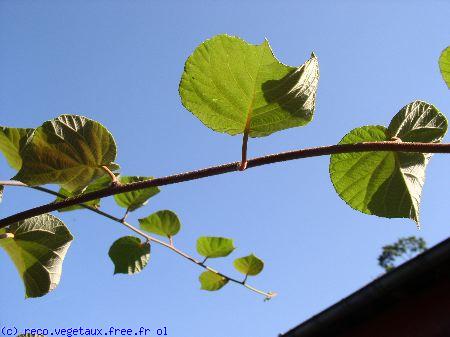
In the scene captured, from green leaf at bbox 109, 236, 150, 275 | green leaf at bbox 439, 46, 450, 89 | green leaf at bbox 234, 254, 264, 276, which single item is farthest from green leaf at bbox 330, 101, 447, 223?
green leaf at bbox 234, 254, 264, 276

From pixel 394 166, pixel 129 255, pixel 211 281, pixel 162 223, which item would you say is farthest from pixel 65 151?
pixel 211 281

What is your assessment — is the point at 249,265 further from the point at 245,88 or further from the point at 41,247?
the point at 245,88

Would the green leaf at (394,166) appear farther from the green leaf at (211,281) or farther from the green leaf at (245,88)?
the green leaf at (211,281)

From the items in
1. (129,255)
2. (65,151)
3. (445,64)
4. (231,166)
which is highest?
(129,255)

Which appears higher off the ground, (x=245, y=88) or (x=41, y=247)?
(x=245, y=88)

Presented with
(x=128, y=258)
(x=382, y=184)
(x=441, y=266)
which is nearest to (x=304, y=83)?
(x=382, y=184)

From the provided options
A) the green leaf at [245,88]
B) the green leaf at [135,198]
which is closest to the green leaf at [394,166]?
the green leaf at [245,88]

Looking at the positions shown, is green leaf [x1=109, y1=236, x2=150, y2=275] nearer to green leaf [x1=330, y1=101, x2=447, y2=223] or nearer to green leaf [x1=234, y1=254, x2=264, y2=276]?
green leaf [x1=234, y1=254, x2=264, y2=276]
